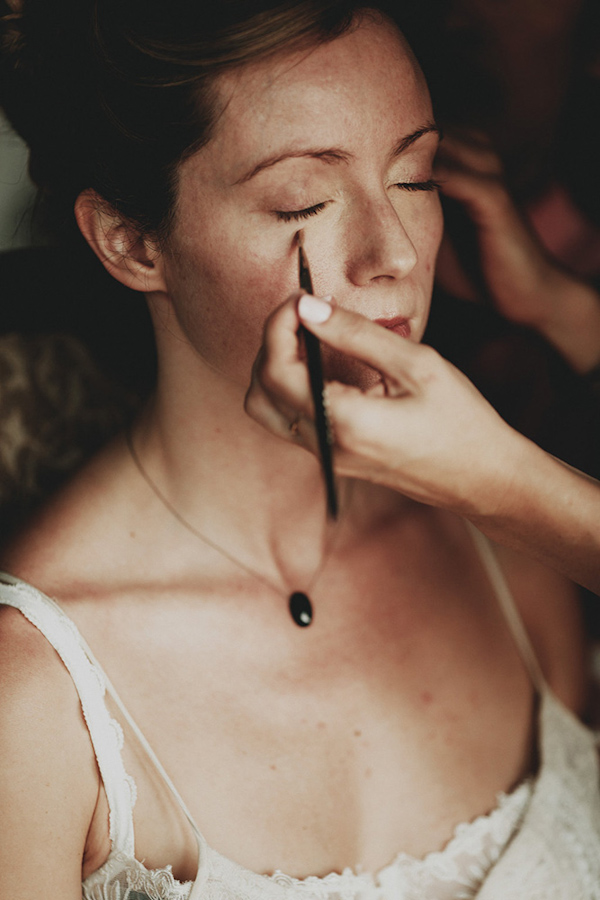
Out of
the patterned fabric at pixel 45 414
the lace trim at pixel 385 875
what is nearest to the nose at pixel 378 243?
the patterned fabric at pixel 45 414

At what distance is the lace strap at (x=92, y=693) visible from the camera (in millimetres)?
1021

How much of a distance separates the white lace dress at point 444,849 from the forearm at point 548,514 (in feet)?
1.57

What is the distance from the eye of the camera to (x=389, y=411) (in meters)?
0.71

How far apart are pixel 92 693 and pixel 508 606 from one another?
78cm

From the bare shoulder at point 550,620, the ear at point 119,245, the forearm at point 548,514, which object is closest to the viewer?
the forearm at point 548,514

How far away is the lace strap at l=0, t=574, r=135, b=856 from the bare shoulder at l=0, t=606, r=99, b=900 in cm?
1

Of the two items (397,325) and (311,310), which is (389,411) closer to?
(311,310)

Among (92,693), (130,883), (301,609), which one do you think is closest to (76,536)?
(92,693)

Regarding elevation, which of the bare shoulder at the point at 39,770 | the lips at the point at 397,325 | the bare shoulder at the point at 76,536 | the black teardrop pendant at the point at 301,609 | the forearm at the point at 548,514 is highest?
the lips at the point at 397,325

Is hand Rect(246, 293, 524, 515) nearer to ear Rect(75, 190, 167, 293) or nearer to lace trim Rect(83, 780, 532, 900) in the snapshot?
ear Rect(75, 190, 167, 293)

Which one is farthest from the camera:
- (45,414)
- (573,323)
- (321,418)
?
(573,323)

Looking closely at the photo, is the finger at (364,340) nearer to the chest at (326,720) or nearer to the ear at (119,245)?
the ear at (119,245)

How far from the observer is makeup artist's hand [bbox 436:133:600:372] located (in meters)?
1.36

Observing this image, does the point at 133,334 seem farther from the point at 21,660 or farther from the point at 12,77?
the point at 21,660
